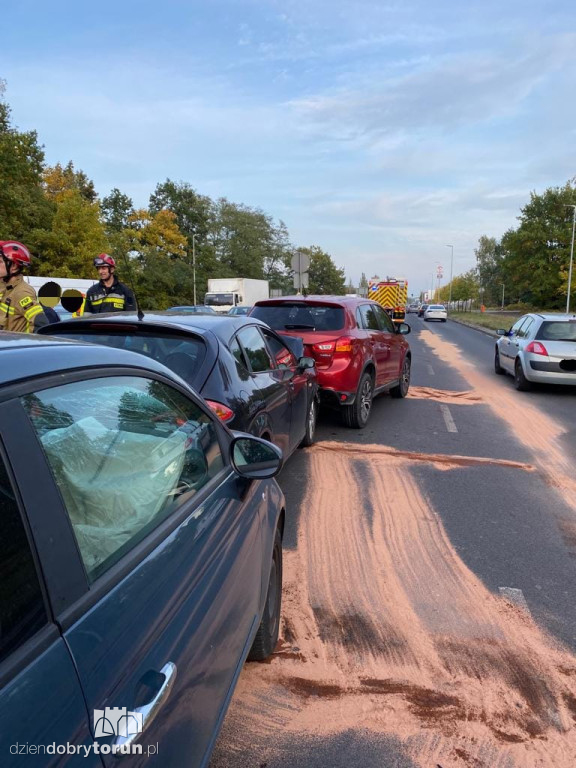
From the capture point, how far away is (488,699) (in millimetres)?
2574

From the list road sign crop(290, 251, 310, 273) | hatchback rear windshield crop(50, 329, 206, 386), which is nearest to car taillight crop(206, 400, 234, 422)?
hatchback rear windshield crop(50, 329, 206, 386)

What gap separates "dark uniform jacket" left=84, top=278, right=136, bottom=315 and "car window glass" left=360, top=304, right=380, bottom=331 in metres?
3.22

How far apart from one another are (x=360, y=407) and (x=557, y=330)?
17.3 feet

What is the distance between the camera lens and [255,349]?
486 centimetres

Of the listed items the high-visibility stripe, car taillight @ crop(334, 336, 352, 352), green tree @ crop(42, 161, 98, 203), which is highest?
green tree @ crop(42, 161, 98, 203)

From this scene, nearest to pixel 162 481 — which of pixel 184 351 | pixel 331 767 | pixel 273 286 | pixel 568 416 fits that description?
pixel 331 767

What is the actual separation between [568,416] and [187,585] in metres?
8.68

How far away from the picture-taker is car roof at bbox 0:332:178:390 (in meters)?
1.28

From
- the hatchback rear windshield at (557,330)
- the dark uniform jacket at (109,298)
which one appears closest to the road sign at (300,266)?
the hatchback rear windshield at (557,330)

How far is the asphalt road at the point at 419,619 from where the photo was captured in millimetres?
2332

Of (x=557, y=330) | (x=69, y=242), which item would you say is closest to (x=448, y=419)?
(x=557, y=330)

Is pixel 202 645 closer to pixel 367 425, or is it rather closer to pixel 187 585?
pixel 187 585

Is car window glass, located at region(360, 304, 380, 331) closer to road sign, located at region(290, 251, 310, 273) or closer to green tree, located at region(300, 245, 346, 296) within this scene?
road sign, located at region(290, 251, 310, 273)

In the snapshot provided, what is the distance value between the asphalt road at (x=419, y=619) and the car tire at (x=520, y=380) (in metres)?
4.66
